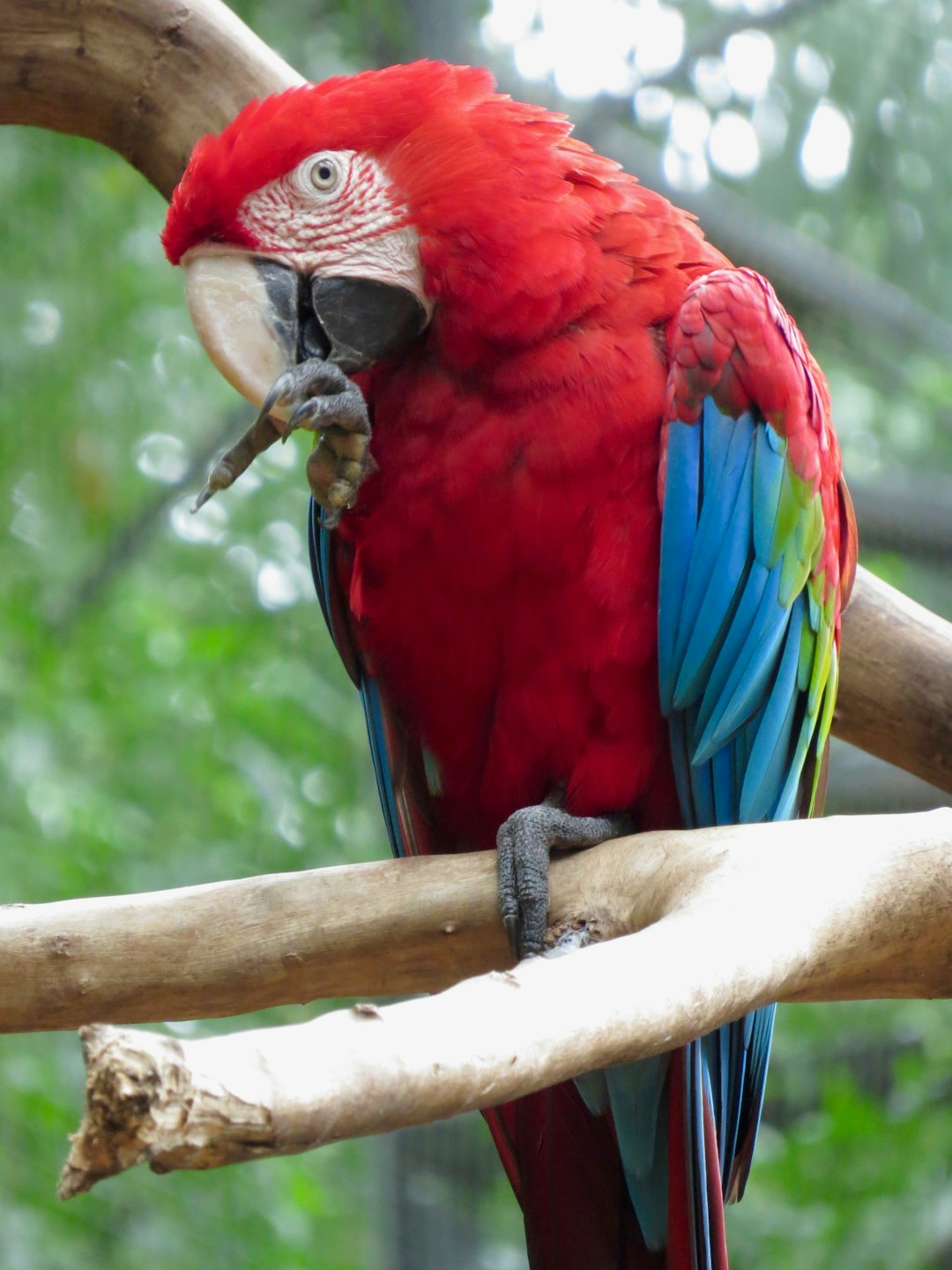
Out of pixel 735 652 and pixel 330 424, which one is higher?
pixel 330 424

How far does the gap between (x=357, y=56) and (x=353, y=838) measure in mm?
1428

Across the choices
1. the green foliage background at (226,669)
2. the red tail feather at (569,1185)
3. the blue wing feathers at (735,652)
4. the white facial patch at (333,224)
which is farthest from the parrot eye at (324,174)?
the green foliage background at (226,669)

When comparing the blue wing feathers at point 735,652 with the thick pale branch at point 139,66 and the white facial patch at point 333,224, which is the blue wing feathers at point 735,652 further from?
the thick pale branch at point 139,66

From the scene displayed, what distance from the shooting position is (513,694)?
1.27 meters

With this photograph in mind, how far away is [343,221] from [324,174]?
5 cm

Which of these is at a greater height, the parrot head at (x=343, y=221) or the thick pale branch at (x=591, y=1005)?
the parrot head at (x=343, y=221)

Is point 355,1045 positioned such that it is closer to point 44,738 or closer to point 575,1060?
point 575,1060

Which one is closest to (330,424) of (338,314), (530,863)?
(338,314)

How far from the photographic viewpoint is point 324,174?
1206 mm

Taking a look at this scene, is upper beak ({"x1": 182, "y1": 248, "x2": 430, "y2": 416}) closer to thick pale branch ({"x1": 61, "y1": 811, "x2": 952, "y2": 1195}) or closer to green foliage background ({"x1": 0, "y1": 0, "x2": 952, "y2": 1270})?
thick pale branch ({"x1": 61, "y1": 811, "x2": 952, "y2": 1195})

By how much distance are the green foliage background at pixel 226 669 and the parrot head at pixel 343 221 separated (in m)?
1.13

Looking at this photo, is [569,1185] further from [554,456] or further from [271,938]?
[554,456]

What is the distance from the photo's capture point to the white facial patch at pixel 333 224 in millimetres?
1200

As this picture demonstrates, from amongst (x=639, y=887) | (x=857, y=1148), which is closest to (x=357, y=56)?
(x=639, y=887)
